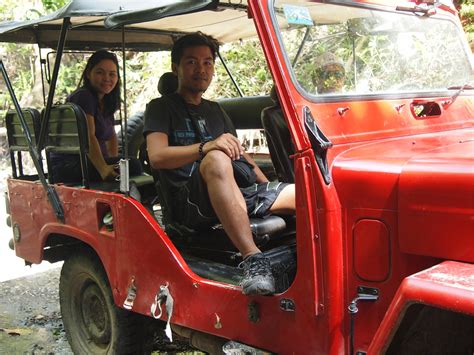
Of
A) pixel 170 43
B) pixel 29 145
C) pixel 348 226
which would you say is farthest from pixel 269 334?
pixel 170 43

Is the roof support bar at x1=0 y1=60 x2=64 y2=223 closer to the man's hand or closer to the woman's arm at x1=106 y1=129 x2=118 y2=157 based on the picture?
the woman's arm at x1=106 y1=129 x2=118 y2=157

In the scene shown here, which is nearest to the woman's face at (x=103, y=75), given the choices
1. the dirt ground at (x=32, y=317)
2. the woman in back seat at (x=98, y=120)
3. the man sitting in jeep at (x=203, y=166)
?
the woman in back seat at (x=98, y=120)

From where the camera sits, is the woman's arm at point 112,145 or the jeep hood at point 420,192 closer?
the jeep hood at point 420,192

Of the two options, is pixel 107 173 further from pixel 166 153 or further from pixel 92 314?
pixel 166 153

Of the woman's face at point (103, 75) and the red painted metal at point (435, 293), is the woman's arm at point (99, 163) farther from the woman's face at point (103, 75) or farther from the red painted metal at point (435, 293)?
the red painted metal at point (435, 293)

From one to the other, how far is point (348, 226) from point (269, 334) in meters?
0.64

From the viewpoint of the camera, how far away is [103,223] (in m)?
3.34

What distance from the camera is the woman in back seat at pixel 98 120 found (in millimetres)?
4066

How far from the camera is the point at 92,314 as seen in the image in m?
3.79

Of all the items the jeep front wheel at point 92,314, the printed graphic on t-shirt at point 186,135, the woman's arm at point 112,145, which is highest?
the printed graphic on t-shirt at point 186,135

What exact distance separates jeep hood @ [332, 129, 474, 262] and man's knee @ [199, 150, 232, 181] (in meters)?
0.66

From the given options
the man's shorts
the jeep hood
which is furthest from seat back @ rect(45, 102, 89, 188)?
the jeep hood

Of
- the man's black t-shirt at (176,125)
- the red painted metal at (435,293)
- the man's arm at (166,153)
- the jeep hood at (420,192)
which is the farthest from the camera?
the man's black t-shirt at (176,125)

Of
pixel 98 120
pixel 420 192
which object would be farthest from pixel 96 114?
pixel 420 192
